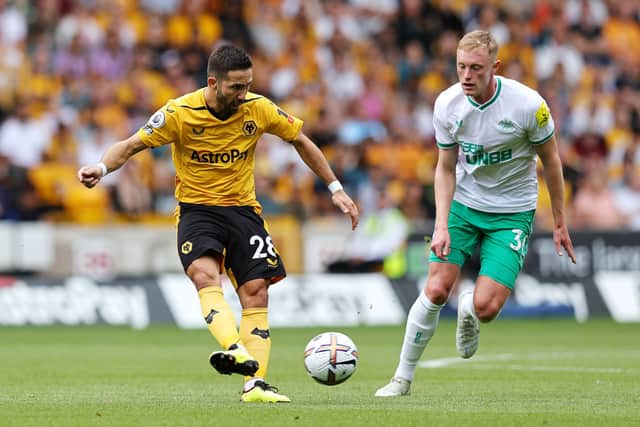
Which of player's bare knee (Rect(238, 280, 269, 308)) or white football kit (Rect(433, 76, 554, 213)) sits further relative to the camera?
white football kit (Rect(433, 76, 554, 213))

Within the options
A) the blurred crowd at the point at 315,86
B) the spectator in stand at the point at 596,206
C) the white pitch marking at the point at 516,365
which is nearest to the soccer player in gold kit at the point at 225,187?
the white pitch marking at the point at 516,365

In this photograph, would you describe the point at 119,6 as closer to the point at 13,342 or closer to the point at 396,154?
the point at 396,154

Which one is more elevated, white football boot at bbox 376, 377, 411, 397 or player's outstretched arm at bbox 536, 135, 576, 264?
player's outstretched arm at bbox 536, 135, 576, 264

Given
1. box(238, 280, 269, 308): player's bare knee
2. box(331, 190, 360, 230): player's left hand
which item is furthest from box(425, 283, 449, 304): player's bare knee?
box(238, 280, 269, 308): player's bare knee

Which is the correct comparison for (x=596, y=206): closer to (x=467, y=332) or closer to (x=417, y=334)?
(x=467, y=332)

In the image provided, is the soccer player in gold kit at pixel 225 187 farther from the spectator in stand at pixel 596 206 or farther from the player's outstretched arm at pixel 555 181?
the spectator in stand at pixel 596 206

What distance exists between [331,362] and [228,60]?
213 centimetres

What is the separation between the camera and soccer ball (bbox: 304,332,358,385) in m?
9.11

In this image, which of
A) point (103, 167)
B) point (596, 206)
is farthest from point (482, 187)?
point (596, 206)

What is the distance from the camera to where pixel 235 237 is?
9.08m

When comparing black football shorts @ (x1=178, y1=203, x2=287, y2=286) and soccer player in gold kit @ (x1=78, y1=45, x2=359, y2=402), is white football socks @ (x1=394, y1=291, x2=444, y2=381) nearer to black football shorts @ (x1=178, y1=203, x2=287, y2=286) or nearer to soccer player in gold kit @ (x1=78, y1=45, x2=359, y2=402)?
soccer player in gold kit @ (x1=78, y1=45, x2=359, y2=402)

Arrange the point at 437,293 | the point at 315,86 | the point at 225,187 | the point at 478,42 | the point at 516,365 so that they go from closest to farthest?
the point at 478,42, the point at 225,187, the point at 437,293, the point at 516,365, the point at 315,86

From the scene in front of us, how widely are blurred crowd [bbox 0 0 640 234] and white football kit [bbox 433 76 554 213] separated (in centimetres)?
1047

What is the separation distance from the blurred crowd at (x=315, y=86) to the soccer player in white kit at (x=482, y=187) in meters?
10.4
